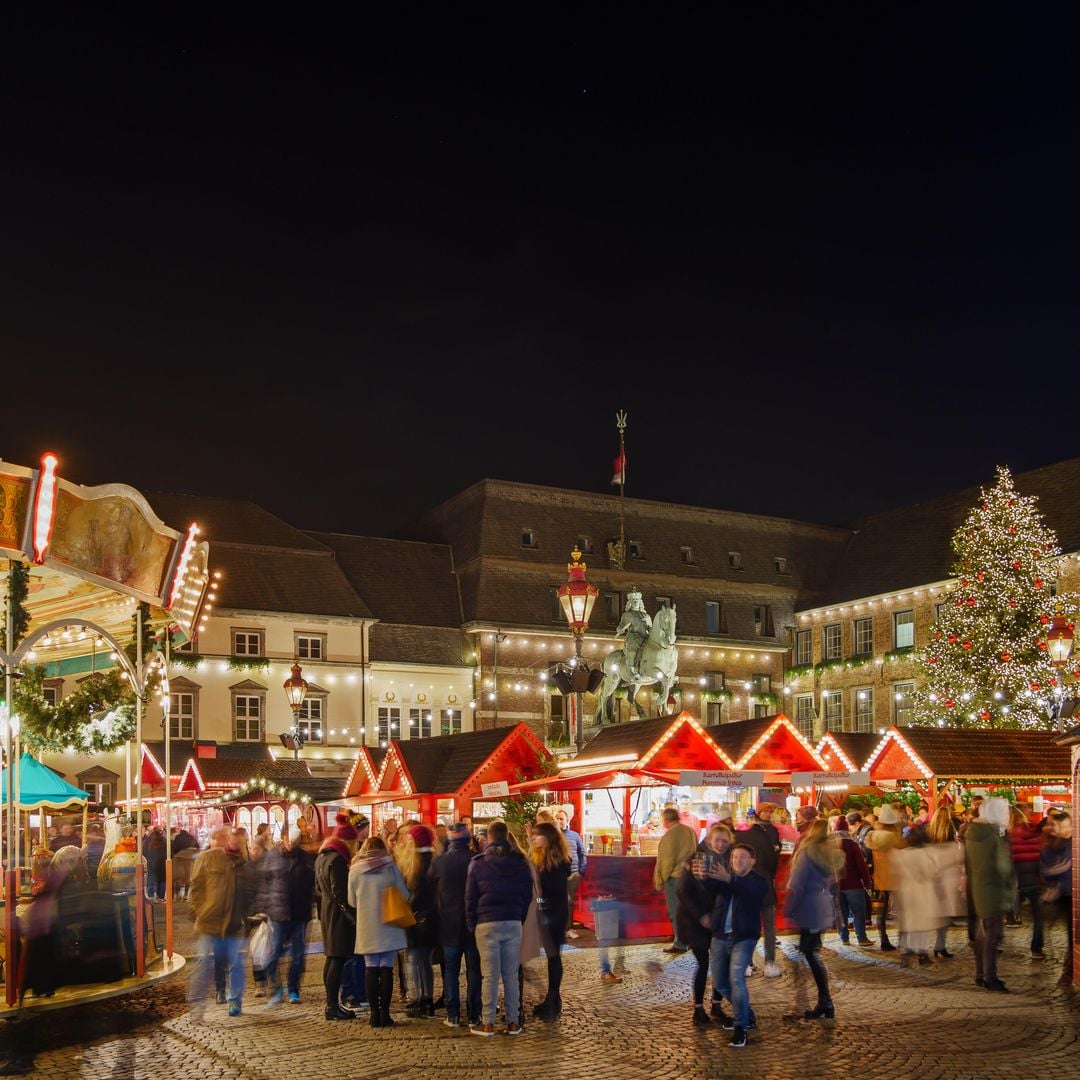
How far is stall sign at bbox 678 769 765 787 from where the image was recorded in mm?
19531

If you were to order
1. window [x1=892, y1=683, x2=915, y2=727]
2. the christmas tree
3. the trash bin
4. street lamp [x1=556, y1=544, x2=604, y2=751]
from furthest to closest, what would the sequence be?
window [x1=892, y1=683, x2=915, y2=727]
the christmas tree
street lamp [x1=556, y1=544, x2=604, y2=751]
the trash bin

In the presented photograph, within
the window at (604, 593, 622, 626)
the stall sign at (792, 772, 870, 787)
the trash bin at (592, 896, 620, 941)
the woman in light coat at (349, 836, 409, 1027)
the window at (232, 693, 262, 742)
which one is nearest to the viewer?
the woman in light coat at (349, 836, 409, 1027)

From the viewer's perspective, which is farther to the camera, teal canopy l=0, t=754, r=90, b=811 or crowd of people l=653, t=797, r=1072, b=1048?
teal canopy l=0, t=754, r=90, b=811

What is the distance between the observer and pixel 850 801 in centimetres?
2642

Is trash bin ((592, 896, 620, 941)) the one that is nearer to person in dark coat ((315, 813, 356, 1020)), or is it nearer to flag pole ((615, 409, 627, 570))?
person in dark coat ((315, 813, 356, 1020))

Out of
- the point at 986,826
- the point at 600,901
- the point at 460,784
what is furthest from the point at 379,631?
the point at 986,826

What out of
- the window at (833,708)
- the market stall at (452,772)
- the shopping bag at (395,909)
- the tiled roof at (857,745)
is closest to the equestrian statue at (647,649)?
the tiled roof at (857,745)

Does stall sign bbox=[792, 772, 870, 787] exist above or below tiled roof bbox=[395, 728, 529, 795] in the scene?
below

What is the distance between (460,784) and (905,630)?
28887mm

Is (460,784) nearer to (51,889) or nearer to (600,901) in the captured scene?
(600,901)

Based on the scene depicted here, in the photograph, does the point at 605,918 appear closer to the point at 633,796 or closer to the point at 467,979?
the point at 467,979

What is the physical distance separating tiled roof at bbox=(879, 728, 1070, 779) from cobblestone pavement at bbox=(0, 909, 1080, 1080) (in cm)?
1036

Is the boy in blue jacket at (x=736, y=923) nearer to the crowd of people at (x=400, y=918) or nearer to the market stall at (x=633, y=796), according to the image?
the crowd of people at (x=400, y=918)

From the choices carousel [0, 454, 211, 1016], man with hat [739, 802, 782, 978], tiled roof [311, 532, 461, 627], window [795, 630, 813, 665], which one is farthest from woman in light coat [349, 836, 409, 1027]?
window [795, 630, 813, 665]
